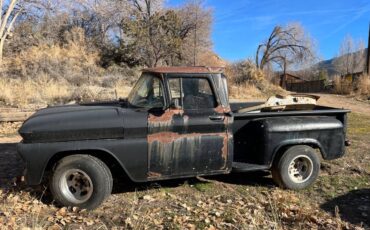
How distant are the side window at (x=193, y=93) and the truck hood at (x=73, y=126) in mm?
846

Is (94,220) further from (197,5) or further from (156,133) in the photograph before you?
(197,5)

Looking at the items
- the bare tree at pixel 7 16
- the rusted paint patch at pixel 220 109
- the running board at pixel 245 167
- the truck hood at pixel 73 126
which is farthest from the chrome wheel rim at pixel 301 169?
the bare tree at pixel 7 16

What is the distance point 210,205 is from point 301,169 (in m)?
1.68

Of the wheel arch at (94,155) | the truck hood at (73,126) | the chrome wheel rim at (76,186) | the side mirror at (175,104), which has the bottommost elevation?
the chrome wheel rim at (76,186)

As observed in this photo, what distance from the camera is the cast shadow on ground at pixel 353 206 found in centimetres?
525

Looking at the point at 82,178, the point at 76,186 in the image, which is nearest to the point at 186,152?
the point at 82,178

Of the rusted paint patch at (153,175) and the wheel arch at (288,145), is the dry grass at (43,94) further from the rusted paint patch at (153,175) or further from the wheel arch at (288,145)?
the wheel arch at (288,145)

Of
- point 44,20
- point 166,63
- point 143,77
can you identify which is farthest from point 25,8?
point 143,77

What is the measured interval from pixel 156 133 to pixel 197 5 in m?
31.5

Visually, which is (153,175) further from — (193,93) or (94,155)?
(193,93)

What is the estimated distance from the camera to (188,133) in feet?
18.8

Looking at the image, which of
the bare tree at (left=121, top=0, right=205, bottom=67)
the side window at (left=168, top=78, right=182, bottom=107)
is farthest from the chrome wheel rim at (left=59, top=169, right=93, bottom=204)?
the bare tree at (left=121, top=0, right=205, bottom=67)

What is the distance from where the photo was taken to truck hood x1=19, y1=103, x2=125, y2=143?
534cm

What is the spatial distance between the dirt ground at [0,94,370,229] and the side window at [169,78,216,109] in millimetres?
1311
